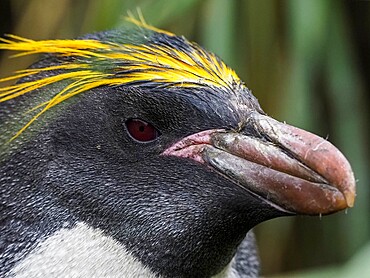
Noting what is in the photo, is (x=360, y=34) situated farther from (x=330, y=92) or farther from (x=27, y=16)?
(x=27, y=16)

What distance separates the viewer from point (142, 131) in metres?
1.36

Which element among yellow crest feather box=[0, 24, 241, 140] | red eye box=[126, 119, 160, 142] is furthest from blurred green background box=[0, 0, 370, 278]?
red eye box=[126, 119, 160, 142]

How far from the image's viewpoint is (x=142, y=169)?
136cm

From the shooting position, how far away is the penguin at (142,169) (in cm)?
130

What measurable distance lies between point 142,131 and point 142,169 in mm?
63

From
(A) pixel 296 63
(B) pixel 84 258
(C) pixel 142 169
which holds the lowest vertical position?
(B) pixel 84 258

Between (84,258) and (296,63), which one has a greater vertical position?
(296,63)

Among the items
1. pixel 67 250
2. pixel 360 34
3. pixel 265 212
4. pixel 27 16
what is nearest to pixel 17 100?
pixel 67 250

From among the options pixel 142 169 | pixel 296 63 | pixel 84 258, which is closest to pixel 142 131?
pixel 142 169

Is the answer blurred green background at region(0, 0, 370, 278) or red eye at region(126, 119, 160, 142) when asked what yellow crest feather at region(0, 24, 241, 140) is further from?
blurred green background at region(0, 0, 370, 278)

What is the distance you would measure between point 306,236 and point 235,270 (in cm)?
160

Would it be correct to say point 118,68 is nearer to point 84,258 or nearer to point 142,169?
point 142,169

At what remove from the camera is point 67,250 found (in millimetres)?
1365

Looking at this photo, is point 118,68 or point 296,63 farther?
point 296,63
